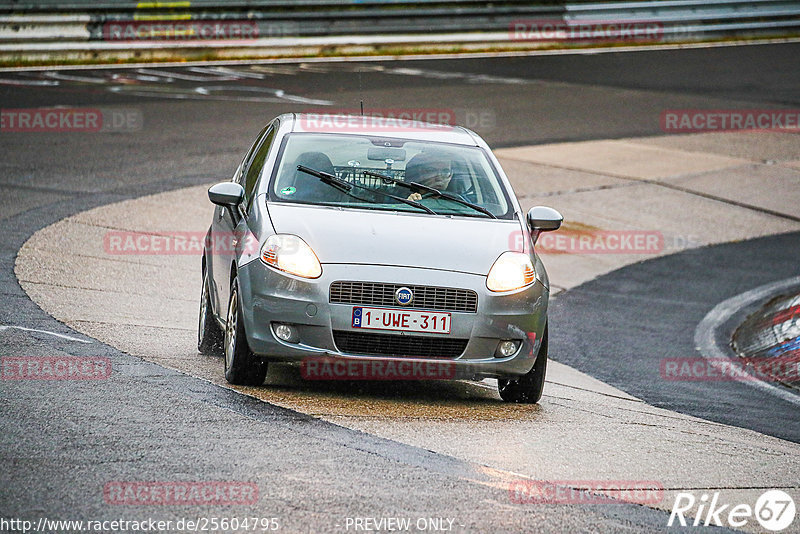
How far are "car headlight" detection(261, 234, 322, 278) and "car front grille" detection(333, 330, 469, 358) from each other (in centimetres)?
38

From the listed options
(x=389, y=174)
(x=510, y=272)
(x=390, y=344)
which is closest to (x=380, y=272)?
(x=390, y=344)

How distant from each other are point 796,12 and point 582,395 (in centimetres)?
2711

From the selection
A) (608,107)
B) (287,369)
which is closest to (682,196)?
(608,107)

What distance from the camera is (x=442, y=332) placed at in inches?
280

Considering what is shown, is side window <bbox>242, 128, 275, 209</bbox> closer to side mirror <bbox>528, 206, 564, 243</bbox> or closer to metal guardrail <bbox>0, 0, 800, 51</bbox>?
side mirror <bbox>528, 206, 564, 243</bbox>

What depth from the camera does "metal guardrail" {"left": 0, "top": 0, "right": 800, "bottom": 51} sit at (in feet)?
75.8
